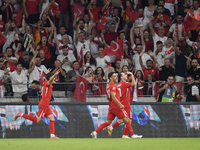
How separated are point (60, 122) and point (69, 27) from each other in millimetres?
4215

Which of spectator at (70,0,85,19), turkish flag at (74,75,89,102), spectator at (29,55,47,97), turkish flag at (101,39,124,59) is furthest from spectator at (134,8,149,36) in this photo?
spectator at (29,55,47,97)

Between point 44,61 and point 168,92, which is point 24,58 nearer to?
point 44,61

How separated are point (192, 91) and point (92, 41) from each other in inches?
161

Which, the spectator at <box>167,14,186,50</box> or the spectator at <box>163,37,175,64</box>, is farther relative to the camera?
the spectator at <box>167,14,186,50</box>

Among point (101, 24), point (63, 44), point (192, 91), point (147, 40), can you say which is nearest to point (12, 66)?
point (63, 44)

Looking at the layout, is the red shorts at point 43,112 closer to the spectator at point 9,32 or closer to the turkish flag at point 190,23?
the spectator at point 9,32

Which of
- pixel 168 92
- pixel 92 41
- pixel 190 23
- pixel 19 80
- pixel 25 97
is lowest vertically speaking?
pixel 25 97

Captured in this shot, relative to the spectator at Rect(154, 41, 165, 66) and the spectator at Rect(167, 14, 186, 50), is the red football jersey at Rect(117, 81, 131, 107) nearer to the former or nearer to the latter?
the spectator at Rect(154, 41, 165, 66)

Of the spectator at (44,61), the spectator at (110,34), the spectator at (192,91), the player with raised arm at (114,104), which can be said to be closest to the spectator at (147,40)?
the spectator at (110,34)

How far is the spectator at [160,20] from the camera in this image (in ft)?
40.2

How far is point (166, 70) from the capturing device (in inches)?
424

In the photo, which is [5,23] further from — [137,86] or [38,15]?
[137,86]

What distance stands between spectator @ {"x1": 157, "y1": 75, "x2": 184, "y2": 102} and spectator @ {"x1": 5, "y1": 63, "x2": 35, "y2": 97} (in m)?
3.86

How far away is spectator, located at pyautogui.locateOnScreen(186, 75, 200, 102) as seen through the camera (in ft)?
31.9
